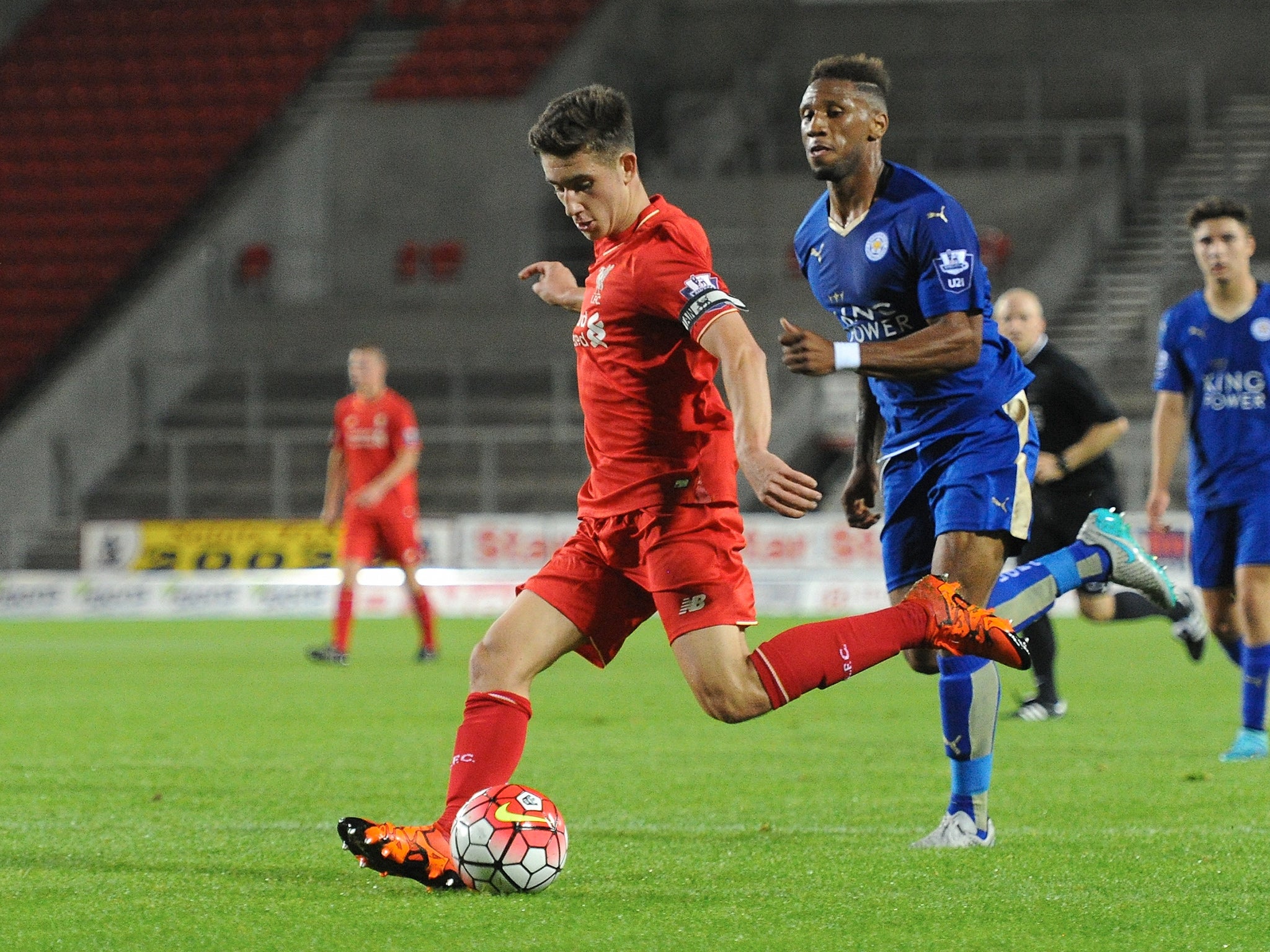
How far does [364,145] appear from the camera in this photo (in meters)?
27.5

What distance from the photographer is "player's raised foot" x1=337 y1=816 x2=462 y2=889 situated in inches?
188

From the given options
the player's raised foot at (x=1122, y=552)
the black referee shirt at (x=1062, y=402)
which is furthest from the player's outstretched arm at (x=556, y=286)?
the black referee shirt at (x=1062, y=402)

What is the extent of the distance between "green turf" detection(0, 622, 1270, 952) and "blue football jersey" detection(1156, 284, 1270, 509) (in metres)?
1.18

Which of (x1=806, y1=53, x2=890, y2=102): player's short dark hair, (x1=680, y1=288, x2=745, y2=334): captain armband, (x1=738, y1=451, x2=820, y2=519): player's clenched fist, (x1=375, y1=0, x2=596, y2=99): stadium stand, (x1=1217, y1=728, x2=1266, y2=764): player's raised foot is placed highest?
(x1=375, y1=0, x2=596, y2=99): stadium stand

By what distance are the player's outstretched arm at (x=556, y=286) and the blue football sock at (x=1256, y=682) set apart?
383 cm

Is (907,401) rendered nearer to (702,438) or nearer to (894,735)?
(702,438)

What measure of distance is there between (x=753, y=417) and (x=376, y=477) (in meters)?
10.2

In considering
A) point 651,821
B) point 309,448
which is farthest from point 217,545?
point 651,821

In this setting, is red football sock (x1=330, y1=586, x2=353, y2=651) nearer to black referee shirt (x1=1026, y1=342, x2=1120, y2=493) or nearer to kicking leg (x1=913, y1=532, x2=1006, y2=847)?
black referee shirt (x1=1026, y1=342, x2=1120, y2=493)

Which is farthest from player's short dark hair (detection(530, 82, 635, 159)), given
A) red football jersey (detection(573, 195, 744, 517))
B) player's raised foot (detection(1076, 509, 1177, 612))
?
player's raised foot (detection(1076, 509, 1177, 612))

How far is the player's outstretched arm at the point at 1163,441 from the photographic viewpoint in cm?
852

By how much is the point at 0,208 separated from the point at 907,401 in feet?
83.4

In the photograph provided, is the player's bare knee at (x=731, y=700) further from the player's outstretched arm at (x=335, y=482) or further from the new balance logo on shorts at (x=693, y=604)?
the player's outstretched arm at (x=335, y=482)

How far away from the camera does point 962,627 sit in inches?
206
